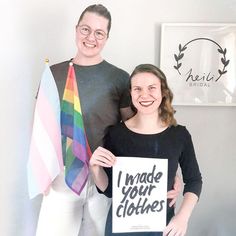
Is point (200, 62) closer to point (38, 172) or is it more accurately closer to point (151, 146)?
point (151, 146)

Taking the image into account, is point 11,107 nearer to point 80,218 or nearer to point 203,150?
point 80,218

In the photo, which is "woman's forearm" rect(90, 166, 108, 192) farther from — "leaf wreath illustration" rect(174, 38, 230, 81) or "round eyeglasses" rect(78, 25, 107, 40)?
"leaf wreath illustration" rect(174, 38, 230, 81)

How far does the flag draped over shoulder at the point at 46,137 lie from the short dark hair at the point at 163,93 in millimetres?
300

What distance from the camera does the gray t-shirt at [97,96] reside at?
4.19 feet

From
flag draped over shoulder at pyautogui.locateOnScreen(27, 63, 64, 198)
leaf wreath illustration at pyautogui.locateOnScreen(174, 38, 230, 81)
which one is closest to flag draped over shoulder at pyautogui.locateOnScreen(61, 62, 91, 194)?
flag draped over shoulder at pyautogui.locateOnScreen(27, 63, 64, 198)

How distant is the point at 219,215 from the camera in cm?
170

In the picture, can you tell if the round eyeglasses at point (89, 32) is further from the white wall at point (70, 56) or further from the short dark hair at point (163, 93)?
the white wall at point (70, 56)

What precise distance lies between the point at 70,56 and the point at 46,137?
556 millimetres

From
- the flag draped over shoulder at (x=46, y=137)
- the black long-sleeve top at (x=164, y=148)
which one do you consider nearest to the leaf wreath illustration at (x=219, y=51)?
the black long-sleeve top at (x=164, y=148)

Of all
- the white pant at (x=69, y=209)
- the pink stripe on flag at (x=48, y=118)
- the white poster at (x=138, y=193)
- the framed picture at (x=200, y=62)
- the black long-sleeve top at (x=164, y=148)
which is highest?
the framed picture at (x=200, y=62)

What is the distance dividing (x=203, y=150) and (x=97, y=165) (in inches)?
28.7

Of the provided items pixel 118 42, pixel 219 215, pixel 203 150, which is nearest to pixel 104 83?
pixel 118 42

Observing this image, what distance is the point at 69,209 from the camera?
129cm

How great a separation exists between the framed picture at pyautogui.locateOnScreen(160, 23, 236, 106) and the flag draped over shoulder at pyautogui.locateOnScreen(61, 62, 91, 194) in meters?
0.54
